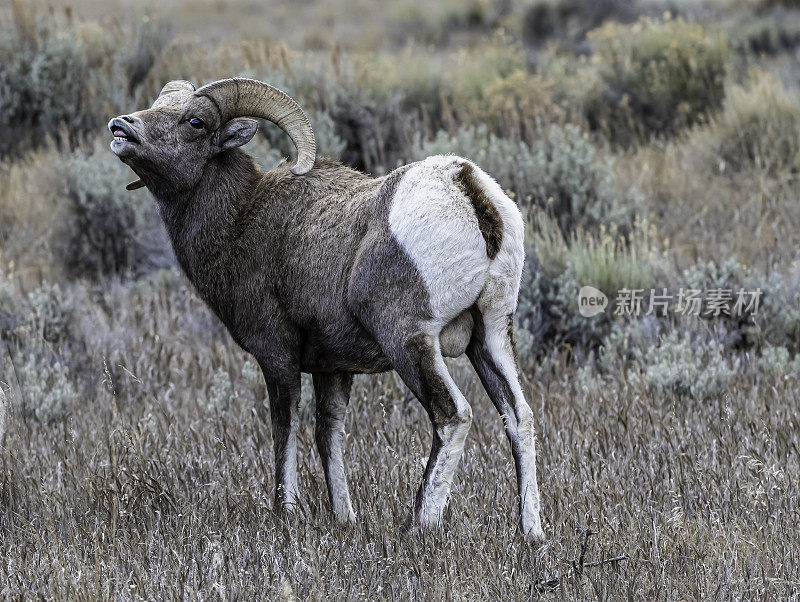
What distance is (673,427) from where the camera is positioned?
5363 millimetres

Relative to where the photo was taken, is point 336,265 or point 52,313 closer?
point 336,265

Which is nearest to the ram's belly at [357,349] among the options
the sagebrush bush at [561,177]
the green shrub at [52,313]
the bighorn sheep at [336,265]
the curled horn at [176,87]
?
the bighorn sheep at [336,265]

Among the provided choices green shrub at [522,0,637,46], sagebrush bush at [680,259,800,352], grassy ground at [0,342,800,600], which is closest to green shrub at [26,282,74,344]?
grassy ground at [0,342,800,600]

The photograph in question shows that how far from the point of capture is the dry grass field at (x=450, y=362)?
3881 millimetres

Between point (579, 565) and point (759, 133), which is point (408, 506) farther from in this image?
point (759, 133)

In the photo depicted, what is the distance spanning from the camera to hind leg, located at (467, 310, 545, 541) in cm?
404

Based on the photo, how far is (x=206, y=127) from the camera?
460cm

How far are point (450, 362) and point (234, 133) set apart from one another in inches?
100

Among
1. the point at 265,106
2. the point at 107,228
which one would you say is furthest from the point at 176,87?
the point at 107,228

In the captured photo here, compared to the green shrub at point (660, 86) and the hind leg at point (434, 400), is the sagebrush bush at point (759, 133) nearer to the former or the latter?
the green shrub at point (660, 86)

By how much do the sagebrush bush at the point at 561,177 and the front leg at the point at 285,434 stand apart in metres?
4.83

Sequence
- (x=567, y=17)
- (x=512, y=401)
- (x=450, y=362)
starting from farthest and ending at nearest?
(x=567, y=17)
(x=450, y=362)
(x=512, y=401)

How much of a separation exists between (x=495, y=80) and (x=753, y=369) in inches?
257

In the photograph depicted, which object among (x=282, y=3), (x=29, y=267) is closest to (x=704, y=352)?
(x=29, y=267)
